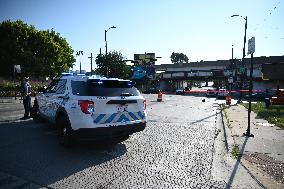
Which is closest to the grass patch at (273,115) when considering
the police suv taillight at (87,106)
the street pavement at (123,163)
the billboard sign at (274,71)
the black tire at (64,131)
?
the billboard sign at (274,71)

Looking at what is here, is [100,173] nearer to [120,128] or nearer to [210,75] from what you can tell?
[120,128]

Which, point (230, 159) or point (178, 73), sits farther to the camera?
point (178, 73)

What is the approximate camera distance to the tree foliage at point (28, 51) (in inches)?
1869

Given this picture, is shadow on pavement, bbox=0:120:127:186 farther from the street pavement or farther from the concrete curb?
the concrete curb

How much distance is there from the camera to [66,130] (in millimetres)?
6988

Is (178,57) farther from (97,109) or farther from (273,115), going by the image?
(97,109)

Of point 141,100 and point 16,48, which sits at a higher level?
point 16,48

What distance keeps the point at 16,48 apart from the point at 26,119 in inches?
1583

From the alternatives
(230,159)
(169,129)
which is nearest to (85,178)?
(230,159)

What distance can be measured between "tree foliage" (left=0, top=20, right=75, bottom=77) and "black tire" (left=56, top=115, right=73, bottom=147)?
44768mm

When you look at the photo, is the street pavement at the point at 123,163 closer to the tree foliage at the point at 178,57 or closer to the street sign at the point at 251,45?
the street sign at the point at 251,45

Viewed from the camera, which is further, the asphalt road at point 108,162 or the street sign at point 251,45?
the street sign at point 251,45

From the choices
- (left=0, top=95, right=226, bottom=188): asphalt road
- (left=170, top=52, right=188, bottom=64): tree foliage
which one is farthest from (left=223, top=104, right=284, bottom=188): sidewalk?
(left=170, top=52, right=188, bottom=64): tree foliage

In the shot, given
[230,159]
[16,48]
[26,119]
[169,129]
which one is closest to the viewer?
[230,159]
